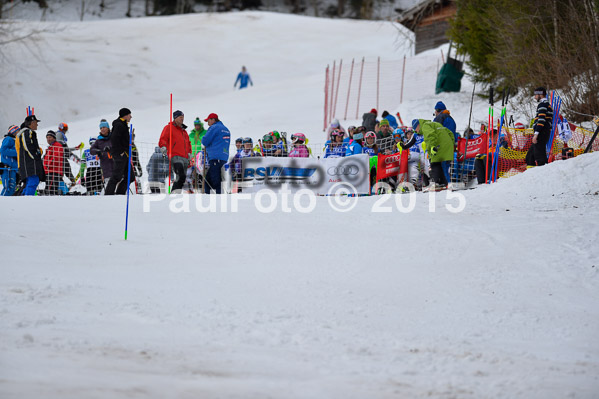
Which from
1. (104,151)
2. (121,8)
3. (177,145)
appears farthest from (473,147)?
(121,8)

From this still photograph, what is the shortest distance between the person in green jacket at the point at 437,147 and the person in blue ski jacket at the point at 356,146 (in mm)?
1536

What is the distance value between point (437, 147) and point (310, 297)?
19.5 ft

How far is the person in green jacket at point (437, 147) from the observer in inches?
457

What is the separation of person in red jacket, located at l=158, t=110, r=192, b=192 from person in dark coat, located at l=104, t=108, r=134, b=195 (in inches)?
28.4

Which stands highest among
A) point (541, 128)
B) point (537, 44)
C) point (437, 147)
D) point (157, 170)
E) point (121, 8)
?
point (121, 8)

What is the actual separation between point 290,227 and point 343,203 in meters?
1.66

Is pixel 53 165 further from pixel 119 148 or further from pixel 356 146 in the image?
pixel 356 146

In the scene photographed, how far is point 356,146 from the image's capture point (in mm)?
13031

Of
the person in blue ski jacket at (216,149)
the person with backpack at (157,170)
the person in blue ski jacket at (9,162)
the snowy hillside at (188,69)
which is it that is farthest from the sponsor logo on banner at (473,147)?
the snowy hillside at (188,69)

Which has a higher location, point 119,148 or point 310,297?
point 119,148

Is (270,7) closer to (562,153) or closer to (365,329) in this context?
(562,153)

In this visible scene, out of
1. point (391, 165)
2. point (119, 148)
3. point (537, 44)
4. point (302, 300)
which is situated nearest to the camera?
point (302, 300)

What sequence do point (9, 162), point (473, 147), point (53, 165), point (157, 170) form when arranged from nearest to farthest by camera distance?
point (9, 162) → point (473, 147) → point (53, 165) → point (157, 170)

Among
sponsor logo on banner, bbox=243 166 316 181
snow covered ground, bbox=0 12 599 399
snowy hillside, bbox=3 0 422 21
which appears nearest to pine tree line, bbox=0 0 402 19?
snowy hillside, bbox=3 0 422 21
